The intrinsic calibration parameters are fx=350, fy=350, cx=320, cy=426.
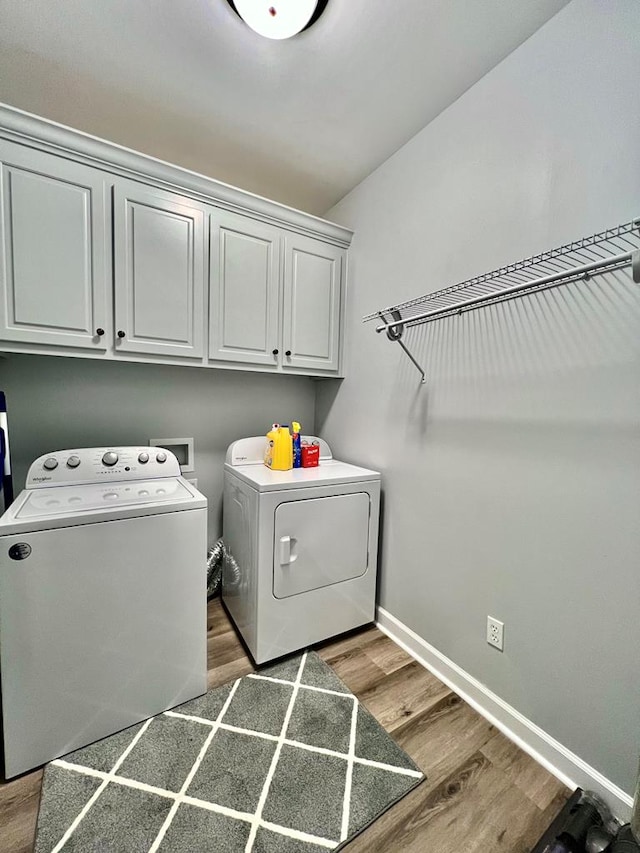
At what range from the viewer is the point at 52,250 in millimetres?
1453

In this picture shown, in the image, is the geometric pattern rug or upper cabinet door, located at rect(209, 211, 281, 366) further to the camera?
upper cabinet door, located at rect(209, 211, 281, 366)

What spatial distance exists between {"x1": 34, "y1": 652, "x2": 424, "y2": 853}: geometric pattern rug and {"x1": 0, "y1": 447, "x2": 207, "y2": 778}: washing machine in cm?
12

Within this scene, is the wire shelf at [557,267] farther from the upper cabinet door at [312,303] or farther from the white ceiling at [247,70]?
the white ceiling at [247,70]

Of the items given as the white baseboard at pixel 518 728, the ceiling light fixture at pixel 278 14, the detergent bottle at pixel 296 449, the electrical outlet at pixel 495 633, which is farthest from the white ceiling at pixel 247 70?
the white baseboard at pixel 518 728

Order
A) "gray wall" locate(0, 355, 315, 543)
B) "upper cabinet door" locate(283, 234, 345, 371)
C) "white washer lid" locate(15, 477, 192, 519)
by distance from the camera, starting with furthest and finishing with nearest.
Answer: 1. "upper cabinet door" locate(283, 234, 345, 371)
2. "gray wall" locate(0, 355, 315, 543)
3. "white washer lid" locate(15, 477, 192, 519)

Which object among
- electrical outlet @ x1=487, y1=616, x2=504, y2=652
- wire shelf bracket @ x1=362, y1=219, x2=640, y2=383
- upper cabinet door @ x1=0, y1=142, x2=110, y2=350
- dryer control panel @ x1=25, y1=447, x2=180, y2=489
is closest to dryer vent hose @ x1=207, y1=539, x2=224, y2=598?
dryer control panel @ x1=25, y1=447, x2=180, y2=489

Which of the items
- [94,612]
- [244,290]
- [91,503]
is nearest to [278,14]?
[244,290]

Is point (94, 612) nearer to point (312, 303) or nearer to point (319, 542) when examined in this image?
point (319, 542)

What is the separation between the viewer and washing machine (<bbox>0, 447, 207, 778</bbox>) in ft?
3.79

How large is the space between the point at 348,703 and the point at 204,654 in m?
0.64

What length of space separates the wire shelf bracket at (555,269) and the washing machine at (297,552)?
0.78 metres

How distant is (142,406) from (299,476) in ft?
3.32

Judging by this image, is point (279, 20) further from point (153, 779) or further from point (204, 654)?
point (153, 779)

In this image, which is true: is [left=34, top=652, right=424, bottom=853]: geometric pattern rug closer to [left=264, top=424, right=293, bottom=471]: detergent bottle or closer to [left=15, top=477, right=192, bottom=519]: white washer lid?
[left=15, top=477, right=192, bottom=519]: white washer lid
